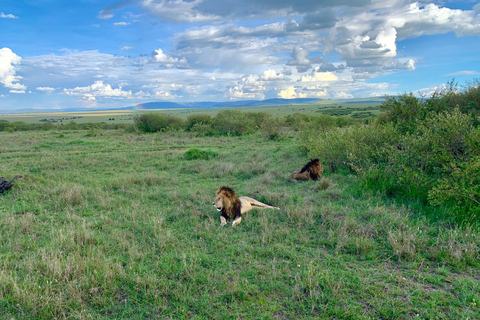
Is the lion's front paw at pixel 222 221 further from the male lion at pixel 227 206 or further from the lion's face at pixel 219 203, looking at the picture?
the lion's face at pixel 219 203

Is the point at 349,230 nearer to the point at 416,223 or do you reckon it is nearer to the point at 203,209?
the point at 416,223

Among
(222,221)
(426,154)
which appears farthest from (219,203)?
(426,154)

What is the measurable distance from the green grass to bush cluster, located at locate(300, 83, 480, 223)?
740 mm

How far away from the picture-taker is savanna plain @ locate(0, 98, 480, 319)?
11.3ft

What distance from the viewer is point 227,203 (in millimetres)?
6059

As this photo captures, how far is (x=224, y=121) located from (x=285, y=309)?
29623 mm

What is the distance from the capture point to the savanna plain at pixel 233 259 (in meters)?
3.43

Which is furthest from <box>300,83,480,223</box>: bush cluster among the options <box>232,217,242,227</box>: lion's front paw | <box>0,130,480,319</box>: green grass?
<box>232,217,242,227</box>: lion's front paw

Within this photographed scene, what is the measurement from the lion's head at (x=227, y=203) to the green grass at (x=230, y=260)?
1.08 feet

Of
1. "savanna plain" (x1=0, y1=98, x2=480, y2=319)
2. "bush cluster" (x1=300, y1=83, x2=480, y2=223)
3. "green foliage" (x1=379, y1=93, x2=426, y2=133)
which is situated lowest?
"savanna plain" (x1=0, y1=98, x2=480, y2=319)

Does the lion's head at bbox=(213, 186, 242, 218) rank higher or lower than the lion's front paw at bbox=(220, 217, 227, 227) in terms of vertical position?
higher

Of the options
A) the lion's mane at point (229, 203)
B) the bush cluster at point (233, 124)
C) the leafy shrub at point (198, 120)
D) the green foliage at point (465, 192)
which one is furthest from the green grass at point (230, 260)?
the leafy shrub at point (198, 120)

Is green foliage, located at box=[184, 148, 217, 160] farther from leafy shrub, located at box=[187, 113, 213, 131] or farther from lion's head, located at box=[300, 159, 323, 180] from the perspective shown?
leafy shrub, located at box=[187, 113, 213, 131]

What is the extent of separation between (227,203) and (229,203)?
51 mm
